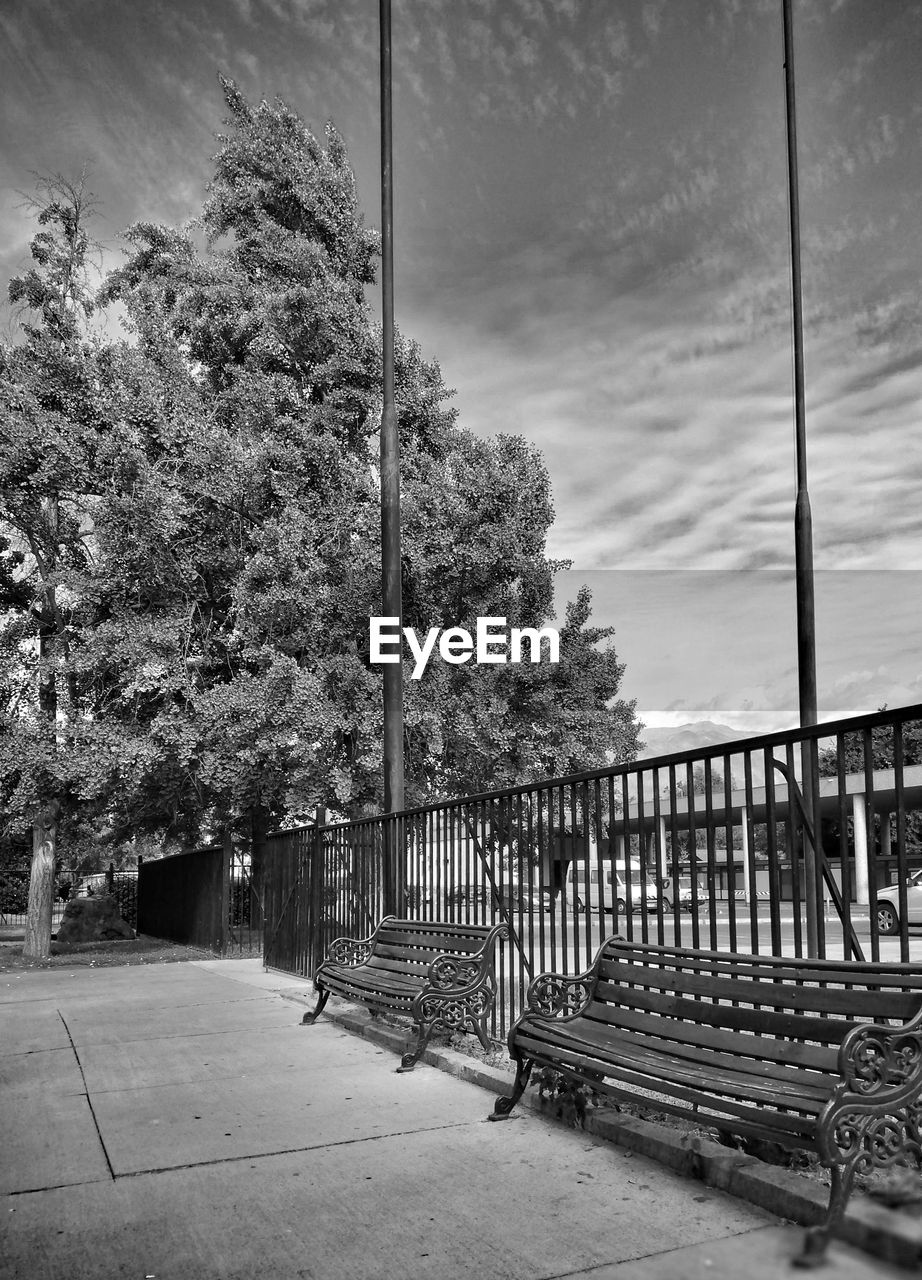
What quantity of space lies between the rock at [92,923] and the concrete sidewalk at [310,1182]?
1970 cm

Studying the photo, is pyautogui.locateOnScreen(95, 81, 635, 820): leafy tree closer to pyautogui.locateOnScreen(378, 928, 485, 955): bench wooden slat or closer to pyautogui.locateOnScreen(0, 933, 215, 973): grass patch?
pyautogui.locateOnScreen(0, 933, 215, 973): grass patch

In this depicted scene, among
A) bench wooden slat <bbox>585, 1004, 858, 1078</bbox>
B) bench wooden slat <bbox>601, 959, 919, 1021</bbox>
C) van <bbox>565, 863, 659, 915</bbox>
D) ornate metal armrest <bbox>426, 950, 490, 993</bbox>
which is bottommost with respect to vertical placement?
ornate metal armrest <bbox>426, 950, 490, 993</bbox>

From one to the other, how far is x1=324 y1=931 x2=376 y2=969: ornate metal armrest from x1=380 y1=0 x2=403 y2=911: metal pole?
1.51ft

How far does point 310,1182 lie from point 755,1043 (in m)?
2.00

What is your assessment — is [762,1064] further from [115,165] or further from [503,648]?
[115,165]

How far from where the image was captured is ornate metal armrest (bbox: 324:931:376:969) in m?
9.87

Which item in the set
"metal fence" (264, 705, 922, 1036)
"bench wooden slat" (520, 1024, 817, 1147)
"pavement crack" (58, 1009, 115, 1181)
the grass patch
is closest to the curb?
"bench wooden slat" (520, 1024, 817, 1147)

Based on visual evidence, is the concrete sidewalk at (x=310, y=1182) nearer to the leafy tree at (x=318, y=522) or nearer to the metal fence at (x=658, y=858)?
the metal fence at (x=658, y=858)

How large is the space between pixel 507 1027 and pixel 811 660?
7.70m

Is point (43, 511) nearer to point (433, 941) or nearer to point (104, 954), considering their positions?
point (104, 954)

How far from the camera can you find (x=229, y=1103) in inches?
262

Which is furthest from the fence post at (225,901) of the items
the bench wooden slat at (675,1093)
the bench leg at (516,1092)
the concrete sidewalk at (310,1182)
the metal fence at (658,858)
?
the bench wooden slat at (675,1093)

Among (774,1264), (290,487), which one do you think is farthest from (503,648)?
(774,1264)

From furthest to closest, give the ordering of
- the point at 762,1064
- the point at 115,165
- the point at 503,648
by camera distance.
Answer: the point at 115,165, the point at 503,648, the point at 762,1064
